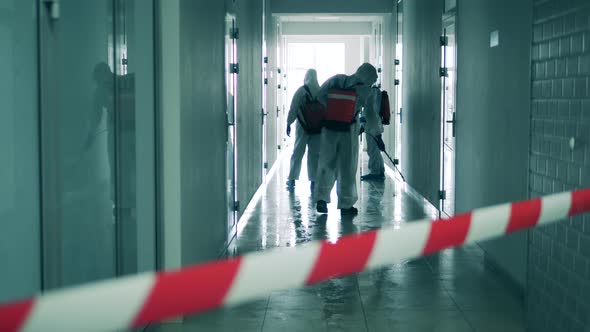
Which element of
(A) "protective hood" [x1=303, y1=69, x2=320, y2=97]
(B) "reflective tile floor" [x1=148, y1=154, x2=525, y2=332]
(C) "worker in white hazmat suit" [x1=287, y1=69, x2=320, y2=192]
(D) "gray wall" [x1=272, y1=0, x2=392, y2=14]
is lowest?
(B) "reflective tile floor" [x1=148, y1=154, x2=525, y2=332]

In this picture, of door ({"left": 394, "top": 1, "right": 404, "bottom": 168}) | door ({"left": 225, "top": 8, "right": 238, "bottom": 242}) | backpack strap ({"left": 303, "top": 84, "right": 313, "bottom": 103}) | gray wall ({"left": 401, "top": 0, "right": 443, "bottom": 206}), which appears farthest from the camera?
door ({"left": 394, "top": 1, "right": 404, "bottom": 168})

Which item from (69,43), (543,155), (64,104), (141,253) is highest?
(69,43)

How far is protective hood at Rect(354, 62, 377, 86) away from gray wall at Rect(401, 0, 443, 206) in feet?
2.17

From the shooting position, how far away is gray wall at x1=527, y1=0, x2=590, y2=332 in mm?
3135

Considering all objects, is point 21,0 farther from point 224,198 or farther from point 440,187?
point 440,187

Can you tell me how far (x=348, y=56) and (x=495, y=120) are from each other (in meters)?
16.6

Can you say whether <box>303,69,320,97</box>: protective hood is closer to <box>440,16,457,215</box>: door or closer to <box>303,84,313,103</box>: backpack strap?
<box>303,84,313,103</box>: backpack strap

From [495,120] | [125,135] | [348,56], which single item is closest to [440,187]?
[495,120]

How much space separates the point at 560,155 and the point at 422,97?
5.84 metres

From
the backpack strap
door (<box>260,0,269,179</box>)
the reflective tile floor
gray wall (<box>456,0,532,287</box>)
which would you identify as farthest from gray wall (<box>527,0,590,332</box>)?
door (<box>260,0,269,179</box>)

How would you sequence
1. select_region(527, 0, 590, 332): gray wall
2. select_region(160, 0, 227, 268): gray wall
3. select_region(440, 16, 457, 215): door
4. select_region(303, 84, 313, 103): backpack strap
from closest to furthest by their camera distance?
select_region(527, 0, 590, 332): gray wall → select_region(160, 0, 227, 268): gray wall → select_region(440, 16, 457, 215): door → select_region(303, 84, 313, 103): backpack strap

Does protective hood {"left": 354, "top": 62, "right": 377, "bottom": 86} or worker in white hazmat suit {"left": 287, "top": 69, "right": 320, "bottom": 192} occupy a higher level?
protective hood {"left": 354, "top": 62, "right": 377, "bottom": 86}

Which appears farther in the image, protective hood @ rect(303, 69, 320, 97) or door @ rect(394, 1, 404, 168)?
door @ rect(394, 1, 404, 168)

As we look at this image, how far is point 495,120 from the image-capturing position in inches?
224
